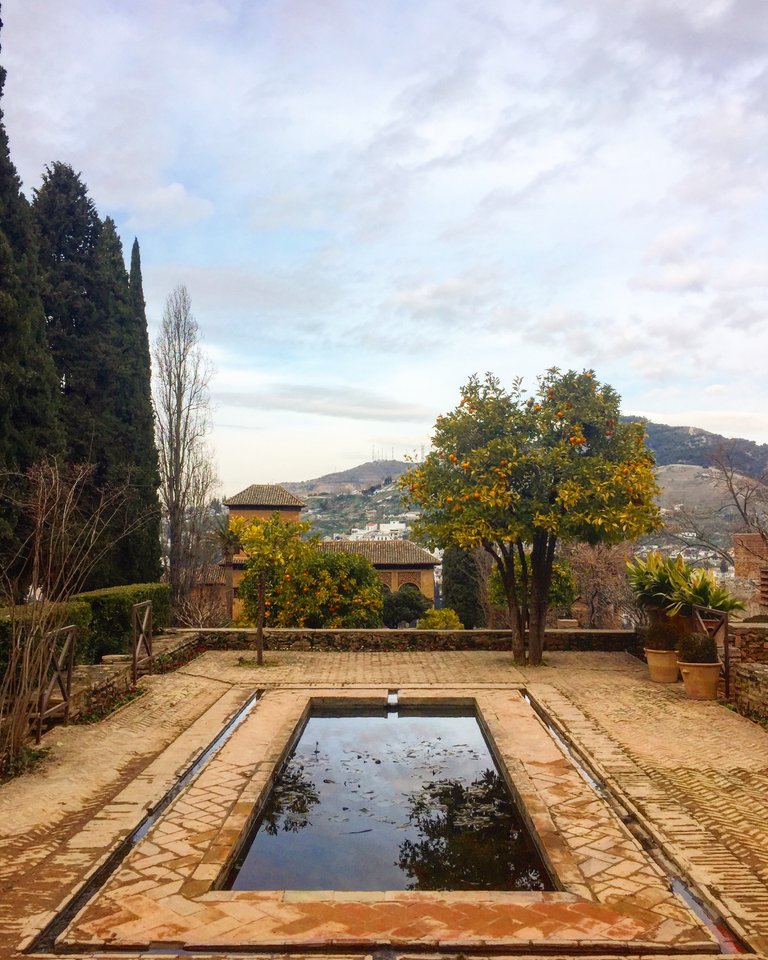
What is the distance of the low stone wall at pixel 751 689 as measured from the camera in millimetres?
8227

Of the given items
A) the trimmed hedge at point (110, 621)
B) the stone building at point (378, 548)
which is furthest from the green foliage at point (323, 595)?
the stone building at point (378, 548)

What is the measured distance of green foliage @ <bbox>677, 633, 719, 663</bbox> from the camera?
934 cm

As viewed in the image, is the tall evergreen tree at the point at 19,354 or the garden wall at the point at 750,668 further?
the tall evergreen tree at the point at 19,354

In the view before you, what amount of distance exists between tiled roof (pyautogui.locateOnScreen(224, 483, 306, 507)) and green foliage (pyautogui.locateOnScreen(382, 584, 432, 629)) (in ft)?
42.6

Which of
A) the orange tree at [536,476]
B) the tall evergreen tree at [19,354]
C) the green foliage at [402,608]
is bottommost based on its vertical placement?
the green foliage at [402,608]

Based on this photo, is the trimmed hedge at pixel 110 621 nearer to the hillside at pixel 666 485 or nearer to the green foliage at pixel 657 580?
the green foliage at pixel 657 580

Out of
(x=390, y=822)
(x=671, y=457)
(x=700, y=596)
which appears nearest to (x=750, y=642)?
(x=700, y=596)

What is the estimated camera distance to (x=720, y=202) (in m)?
10.5

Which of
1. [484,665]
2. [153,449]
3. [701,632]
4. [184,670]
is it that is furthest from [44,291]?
[701,632]

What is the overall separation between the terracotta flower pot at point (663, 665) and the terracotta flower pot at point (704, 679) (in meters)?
0.98

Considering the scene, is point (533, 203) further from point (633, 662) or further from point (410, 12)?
point (633, 662)

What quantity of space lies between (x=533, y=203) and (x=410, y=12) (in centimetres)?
372

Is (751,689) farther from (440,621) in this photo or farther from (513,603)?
(440,621)

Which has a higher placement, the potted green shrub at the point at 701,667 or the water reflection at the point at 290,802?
the potted green shrub at the point at 701,667
